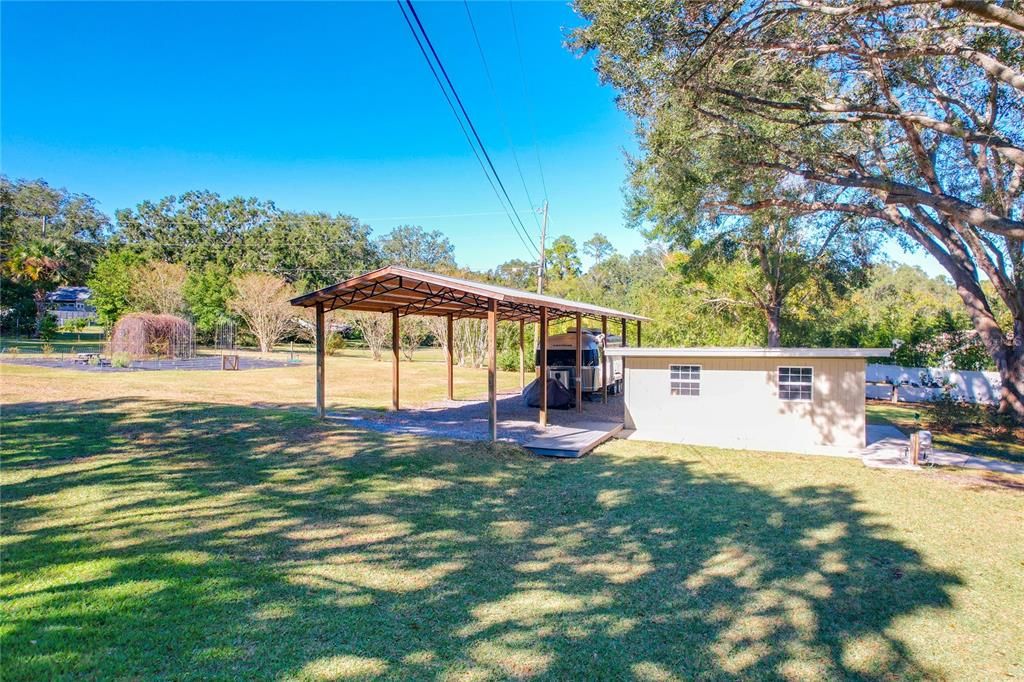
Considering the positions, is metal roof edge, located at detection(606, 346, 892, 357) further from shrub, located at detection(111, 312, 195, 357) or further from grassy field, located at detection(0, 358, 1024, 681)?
shrub, located at detection(111, 312, 195, 357)

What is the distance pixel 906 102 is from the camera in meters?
9.31

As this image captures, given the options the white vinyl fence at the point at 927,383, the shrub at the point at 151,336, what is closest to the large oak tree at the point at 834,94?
the white vinyl fence at the point at 927,383

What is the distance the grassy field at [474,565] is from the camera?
3094 millimetres

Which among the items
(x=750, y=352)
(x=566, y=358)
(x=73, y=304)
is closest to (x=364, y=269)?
(x=73, y=304)

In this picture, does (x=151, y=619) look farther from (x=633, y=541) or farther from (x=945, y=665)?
(x=945, y=665)

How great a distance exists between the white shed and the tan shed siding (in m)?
0.02

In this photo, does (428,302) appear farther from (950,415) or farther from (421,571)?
(950,415)

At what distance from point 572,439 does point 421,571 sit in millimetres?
5914

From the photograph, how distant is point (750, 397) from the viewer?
11016 mm

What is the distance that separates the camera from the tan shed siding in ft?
33.8

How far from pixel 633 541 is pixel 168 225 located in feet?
180

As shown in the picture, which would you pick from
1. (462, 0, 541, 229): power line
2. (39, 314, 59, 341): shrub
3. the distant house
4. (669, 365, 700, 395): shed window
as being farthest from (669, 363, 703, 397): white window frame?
the distant house

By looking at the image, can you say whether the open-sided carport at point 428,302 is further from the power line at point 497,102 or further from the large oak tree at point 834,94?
the power line at point 497,102

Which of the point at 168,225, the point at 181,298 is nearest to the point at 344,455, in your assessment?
the point at 181,298
